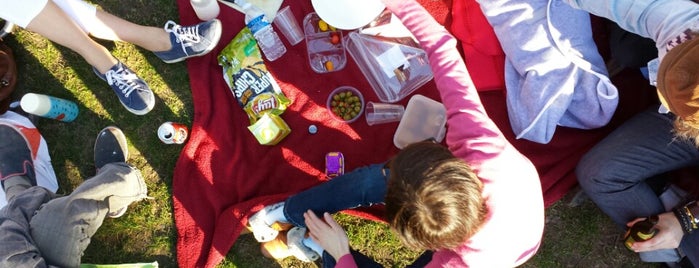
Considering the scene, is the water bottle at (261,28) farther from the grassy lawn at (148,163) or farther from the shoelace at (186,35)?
the grassy lawn at (148,163)

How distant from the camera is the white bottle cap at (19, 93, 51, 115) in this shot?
2.59 meters

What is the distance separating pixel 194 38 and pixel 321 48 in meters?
0.68

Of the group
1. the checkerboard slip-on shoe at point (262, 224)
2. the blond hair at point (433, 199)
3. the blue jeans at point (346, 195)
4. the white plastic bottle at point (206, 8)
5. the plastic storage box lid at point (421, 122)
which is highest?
the white plastic bottle at point (206, 8)

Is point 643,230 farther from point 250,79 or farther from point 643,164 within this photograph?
point 250,79

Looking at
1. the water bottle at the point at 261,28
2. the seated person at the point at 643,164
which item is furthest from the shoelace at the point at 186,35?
the seated person at the point at 643,164

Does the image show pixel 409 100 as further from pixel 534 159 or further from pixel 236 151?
pixel 236 151

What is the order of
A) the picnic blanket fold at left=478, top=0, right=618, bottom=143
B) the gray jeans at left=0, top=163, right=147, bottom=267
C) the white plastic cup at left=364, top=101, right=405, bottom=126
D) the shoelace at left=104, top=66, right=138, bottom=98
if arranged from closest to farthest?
1. the gray jeans at left=0, top=163, right=147, bottom=267
2. the picnic blanket fold at left=478, top=0, right=618, bottom=143
3. the shoelace at left=104, top=66, right=138, bottom=98
4. the white plastic cup at left=364, top=101, right=405, bottom=126

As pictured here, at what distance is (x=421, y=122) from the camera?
2.80 metres

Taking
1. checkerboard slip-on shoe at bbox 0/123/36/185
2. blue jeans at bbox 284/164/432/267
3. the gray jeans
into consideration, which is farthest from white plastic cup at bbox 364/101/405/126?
checkerboard slip-on shoe at bbox 0/123/36/185

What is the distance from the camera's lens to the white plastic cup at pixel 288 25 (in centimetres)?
286

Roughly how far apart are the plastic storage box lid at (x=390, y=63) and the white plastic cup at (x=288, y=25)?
28 centimetres

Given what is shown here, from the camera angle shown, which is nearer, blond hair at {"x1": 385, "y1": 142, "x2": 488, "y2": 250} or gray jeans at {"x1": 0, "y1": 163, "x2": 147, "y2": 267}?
blond hair at {"x1": 385, "y1": 142, "x2": 488, "y2": 250}

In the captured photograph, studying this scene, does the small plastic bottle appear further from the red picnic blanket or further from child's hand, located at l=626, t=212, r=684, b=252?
the red picnic blanket

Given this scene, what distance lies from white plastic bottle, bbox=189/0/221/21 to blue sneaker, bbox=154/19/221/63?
0.22 feet
